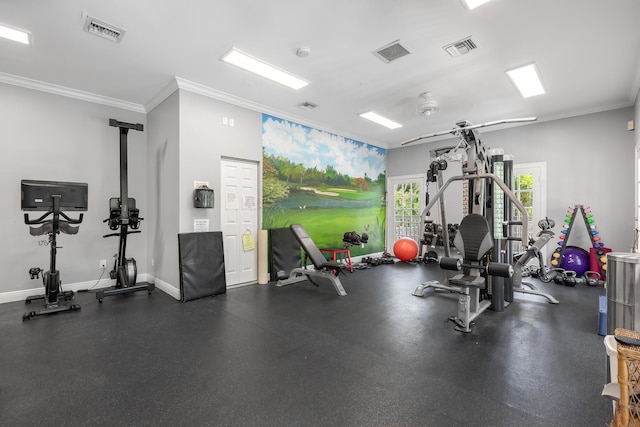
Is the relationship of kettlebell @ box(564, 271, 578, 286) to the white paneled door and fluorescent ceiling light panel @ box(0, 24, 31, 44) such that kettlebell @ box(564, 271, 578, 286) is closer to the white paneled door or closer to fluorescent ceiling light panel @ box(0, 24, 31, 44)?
the white paneled door

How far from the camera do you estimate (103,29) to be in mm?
2986

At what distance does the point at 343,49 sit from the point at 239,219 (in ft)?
9.92

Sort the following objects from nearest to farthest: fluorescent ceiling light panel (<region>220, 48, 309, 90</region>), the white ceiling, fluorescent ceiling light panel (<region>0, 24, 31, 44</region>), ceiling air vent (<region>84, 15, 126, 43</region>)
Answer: the white ceiling → ceiling air vent (<region>84, 15, 126, 43</region>) → fluorescent ceiling light panel (<region>0, 24, 31, 44</region>) → fluorescent ceiling light panel (<region>220, 48, 309, 90</region>)

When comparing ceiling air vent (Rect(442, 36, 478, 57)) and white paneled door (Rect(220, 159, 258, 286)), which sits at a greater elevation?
ceiling air vent (Rect(442, 36, 478, 57))

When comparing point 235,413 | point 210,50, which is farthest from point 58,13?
point 235,413

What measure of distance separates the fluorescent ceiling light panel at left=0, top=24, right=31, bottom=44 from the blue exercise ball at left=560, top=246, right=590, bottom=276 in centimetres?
814

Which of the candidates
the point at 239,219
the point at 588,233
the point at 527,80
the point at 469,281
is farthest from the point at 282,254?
the point at 588,233

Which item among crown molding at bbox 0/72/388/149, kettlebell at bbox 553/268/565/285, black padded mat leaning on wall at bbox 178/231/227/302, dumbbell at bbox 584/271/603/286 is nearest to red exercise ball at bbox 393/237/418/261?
kettlebell at bbox 553/268/565/285

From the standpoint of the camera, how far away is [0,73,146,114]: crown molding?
3.98 metres

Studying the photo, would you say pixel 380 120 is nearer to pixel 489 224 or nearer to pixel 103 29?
pixel 489 224

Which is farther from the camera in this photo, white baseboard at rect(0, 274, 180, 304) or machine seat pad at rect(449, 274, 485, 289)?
white baseboard at rect(0, 274, 180, 304)

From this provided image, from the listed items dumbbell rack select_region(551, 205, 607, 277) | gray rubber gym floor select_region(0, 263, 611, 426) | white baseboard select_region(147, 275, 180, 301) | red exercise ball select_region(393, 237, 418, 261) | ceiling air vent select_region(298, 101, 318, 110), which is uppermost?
ceiling air vent select_region(298, 101, 318, 110)

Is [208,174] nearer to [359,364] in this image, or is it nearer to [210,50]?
[210,50]

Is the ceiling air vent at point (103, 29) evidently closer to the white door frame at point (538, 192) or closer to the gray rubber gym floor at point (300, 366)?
the gray rubber gym floor at point (300, 366)
